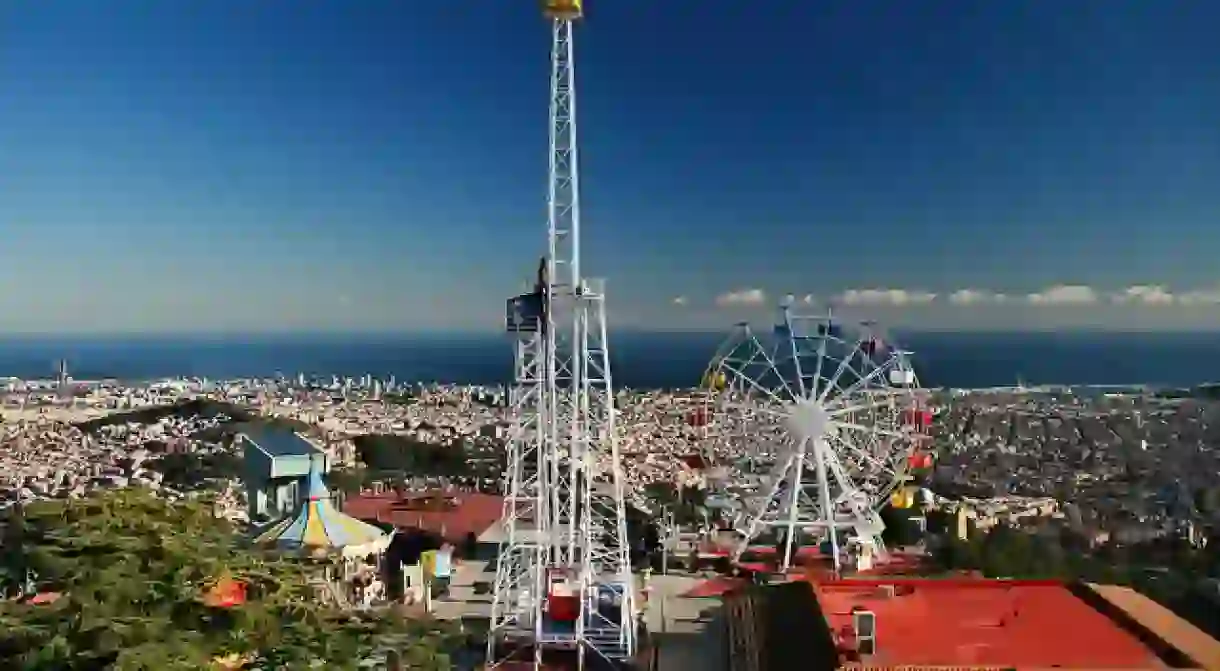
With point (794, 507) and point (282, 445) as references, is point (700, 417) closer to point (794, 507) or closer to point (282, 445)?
point (794, 507)

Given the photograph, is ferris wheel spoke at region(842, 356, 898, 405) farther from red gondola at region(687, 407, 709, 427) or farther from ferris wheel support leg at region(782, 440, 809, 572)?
red gondola at region(687, 407, 709, 427)

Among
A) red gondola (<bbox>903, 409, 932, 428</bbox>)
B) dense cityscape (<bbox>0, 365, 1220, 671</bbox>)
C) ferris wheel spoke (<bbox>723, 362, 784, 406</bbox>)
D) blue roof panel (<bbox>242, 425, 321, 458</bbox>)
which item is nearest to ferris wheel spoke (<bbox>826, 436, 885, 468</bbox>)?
red gondola (<bbox>903, 409, 932, 428</bbox>)

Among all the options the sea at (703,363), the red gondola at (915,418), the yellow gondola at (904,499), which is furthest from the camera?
the sea at (703,363)

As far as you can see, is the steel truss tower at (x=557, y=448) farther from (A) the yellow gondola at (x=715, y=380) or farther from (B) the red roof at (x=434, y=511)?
(B) the red roof at (x=434, y=511)

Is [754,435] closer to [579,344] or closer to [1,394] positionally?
[579,344]

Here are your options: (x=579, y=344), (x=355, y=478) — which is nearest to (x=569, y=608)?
(x=579, y=344)

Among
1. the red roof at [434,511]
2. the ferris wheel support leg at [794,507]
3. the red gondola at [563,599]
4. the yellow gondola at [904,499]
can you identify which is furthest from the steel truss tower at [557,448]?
the yellow gondola at [904,499]
